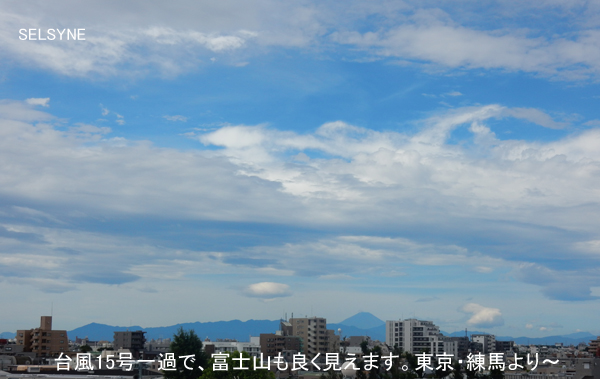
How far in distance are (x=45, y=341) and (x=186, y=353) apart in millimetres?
74508

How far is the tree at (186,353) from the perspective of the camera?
80.4 meters

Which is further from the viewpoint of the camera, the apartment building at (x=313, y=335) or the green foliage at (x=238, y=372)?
the apartment building at (x=313, y=335)

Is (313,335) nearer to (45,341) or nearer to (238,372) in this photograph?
(45,341)

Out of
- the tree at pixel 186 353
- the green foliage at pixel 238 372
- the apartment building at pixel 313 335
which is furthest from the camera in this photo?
the apartment building at pixel 313 335

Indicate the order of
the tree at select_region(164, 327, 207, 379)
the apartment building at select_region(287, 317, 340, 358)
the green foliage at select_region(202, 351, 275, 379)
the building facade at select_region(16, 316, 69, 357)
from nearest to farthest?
the green foliage at select_region(202, 351, 275, 379), the tree at select_region(164, 327, 207, 379), the building facade at select_region(16, 316, 69, 357), the apartment building at select_region(287, 317, 340, 358)

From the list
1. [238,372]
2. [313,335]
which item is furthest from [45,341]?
→ [238,372]

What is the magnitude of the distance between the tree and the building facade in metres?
68.7

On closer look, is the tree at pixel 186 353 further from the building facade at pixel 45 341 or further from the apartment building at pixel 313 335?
the apartment building at pixel 313 335

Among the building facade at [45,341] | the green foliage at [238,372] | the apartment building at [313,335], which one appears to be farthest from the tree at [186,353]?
the apartment building at [313,335]

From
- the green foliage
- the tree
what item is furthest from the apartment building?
the green foliage

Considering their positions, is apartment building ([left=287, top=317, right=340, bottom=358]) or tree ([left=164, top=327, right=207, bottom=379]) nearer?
tree ([left=164, top=327, right=207, bottom=379])

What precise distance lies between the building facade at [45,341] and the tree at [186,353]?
6871 cm

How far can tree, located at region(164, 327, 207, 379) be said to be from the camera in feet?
264

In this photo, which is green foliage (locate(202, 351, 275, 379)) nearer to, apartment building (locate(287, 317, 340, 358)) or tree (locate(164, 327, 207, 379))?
tree (locate(164, 327, 207, 379))
